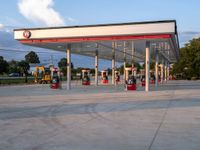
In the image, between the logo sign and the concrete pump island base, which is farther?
the logo sign

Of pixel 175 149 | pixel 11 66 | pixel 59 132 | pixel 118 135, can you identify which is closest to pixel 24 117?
pixel 59 132

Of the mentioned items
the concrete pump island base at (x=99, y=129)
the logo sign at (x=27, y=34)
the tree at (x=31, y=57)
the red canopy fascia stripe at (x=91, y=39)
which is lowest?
the concrete pump island base at (x=99, y=129)

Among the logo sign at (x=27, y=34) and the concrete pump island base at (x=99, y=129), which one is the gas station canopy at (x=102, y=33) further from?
A: the concrete pump island base at (x=99, y=129)

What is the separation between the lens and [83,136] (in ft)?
35.0

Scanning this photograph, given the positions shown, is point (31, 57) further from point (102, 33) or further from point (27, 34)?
point (102, 33)

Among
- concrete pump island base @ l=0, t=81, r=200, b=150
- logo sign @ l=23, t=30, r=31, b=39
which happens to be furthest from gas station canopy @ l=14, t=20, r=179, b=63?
concrete pump island base @ l=0, t=81, r=200, b=150

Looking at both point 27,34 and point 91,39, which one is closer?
point 91,39

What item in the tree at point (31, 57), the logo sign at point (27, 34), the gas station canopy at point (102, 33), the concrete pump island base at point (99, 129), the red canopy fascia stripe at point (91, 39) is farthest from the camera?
the tree at point (31, 57)

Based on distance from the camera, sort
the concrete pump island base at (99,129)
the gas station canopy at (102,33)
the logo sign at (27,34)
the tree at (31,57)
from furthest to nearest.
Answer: the tree at (31,57) < the logo sign at (27,34) < the gas station canopy at (102,33) < the concrete pump island base at (99,129)

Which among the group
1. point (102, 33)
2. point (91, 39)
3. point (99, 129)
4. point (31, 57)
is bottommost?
point (99, 129)

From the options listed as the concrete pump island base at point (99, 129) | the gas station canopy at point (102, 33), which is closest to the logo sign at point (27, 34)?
the gas station canopy at point (102, 33)

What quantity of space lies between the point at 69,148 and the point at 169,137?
2817 millimetres

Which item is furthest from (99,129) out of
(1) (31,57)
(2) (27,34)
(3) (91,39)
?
(1) (31,57)

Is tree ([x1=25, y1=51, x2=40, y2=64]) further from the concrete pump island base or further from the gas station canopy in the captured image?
the concrete pump island base
